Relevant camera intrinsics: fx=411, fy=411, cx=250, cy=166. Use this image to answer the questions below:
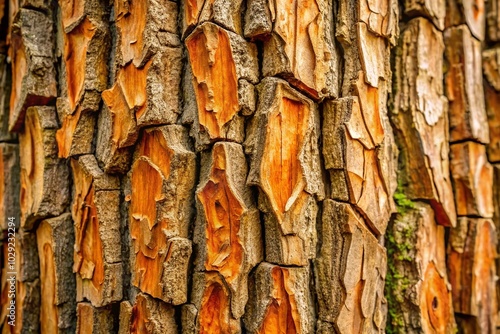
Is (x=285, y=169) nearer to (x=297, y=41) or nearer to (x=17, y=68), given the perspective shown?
(x=297, y=41)

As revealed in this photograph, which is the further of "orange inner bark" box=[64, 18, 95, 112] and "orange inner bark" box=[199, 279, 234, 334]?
"orange inner bark" box=[64, 18, 95, 112]

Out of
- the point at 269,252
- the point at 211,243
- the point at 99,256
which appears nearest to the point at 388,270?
the point at 269,252

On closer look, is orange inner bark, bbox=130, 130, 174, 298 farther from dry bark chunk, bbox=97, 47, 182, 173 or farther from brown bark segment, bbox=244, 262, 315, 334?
brown bark segment, bbox=244, 262, 315, 334

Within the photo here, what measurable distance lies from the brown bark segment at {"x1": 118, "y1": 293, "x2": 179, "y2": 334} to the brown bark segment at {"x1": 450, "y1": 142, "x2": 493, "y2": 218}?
1164 mm

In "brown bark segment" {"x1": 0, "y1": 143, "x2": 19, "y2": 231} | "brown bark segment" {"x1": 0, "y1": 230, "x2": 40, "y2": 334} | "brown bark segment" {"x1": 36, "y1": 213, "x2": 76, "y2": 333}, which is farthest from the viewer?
"brown bark segment" {"x1": 0, "y1": 143, "x2": 19, "y2": 231}

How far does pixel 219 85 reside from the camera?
117 centimetres

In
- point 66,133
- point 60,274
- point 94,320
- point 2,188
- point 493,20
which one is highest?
point 493,20

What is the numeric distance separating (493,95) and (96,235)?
1709 mm

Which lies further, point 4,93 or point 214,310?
point 4,93

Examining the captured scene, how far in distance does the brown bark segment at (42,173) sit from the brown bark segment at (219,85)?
22.4 inches

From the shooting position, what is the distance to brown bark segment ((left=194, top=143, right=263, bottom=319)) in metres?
1.13

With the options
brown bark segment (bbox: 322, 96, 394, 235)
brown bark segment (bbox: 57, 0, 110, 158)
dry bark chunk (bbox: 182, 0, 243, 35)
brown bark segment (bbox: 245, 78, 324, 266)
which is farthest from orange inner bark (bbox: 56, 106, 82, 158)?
brown bark segment (bbox: 322, 96, 394, 235)

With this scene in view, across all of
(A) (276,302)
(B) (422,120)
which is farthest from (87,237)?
(B) (422,120)

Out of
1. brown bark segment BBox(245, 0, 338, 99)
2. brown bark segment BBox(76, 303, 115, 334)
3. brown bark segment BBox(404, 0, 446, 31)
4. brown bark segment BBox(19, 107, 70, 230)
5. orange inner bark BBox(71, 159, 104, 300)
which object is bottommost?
brown bark segment BBox(76, 303, 115, 334)
